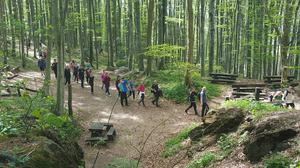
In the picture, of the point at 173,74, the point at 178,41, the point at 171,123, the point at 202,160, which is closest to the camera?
the point at 202,160

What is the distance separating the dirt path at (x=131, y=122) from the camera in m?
12.0

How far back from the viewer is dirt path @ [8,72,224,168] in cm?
1199

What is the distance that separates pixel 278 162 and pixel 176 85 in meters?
13.2

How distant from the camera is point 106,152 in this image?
490 inches

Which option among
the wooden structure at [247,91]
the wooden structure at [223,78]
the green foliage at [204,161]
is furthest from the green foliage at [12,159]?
the wooden structure at [223,78]

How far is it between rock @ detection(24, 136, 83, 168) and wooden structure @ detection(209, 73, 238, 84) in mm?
18286

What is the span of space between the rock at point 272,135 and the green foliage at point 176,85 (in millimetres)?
10435

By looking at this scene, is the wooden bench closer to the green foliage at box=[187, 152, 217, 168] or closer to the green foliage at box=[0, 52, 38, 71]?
the green foliage at box=[187, 152, 217, 168]

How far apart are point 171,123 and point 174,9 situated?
2988cm

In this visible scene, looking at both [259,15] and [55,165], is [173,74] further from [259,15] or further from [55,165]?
[55,165]

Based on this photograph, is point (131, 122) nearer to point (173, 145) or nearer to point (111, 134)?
point (111, 134)

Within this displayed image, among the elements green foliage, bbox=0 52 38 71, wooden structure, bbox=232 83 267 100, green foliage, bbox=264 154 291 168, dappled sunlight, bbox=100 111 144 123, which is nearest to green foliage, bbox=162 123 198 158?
dappled sunlight, bbox=100 111 144 123

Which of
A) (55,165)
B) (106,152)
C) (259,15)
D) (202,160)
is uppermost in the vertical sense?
(259,15)

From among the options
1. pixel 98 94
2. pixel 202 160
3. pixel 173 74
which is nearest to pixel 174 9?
pixel 173 74
